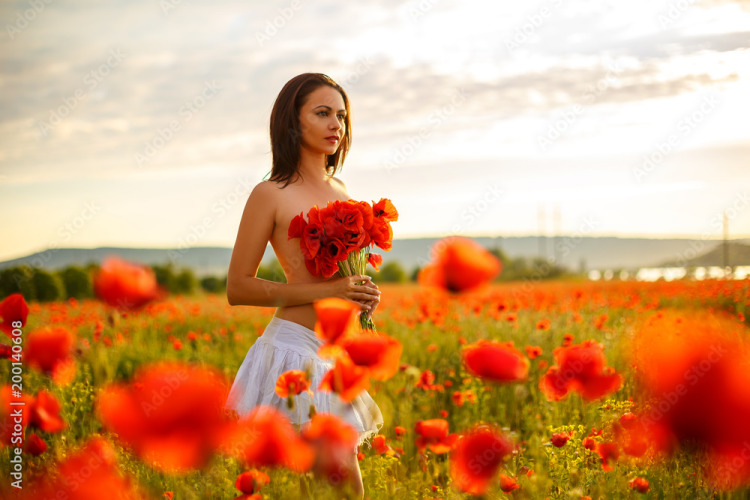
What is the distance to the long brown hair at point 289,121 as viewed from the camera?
2.71 metres

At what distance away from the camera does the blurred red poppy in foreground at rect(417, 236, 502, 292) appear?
1.41 m

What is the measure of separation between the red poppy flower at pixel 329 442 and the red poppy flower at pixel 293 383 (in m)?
0.20

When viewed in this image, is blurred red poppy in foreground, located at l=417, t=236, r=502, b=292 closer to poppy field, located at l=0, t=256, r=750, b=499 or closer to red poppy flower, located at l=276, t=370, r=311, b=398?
poppy field, located at l=0, t=256, r=750, b=499

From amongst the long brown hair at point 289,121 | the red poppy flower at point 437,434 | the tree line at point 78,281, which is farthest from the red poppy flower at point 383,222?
the tree line at point 78,281

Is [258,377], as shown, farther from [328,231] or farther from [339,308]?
[339,308]

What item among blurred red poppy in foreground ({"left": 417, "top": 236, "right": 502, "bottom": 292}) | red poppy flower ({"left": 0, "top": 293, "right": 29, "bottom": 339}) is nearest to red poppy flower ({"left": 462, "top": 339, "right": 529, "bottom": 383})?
blurred red poppy in foreground ({"left": 417, "top": 236, "right": 502, "bottom": 292})

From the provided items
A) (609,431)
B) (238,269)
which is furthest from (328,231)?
(609,431)

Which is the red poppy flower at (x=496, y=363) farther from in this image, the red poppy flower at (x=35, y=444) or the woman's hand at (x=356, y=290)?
the red poppy flower at (x=35, y=444)

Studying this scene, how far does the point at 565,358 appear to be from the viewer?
5.50 feet

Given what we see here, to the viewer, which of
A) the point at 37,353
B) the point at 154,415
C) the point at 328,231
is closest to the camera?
the point at 154,415

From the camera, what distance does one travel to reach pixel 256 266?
2.44 m

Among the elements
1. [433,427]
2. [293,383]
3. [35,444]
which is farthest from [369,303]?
[35,444]

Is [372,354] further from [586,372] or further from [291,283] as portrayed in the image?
[291,283]

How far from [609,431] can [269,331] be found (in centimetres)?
156
